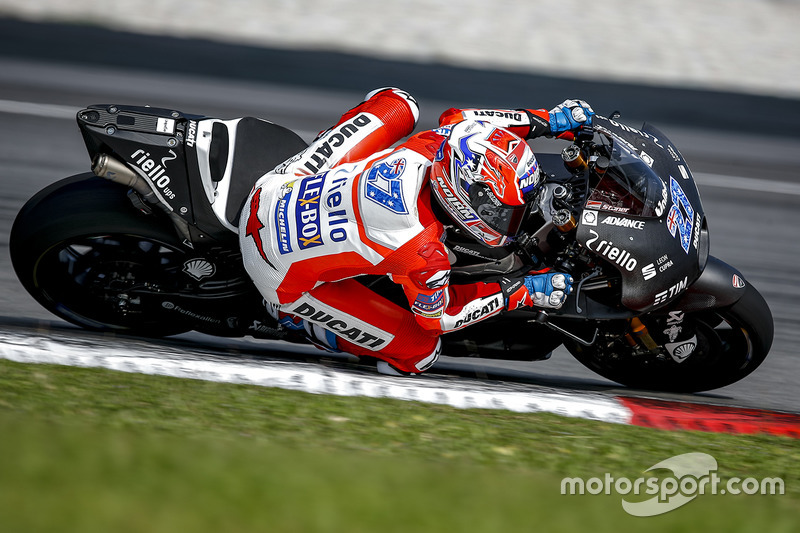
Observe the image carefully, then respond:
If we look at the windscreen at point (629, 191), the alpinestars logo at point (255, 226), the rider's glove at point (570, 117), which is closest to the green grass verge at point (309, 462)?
the alpinestars logo at point (255, 226)

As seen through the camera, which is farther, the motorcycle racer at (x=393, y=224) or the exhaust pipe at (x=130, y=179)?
the exhaust pipe at (x=130, y=179)

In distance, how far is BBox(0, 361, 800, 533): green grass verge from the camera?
9.50 ft

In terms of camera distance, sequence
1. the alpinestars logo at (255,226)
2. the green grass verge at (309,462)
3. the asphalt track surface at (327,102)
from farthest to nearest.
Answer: the asphalt track surface at (327,102)
the alpinestars logo at (255,226)
the green grass verge at (309,462)

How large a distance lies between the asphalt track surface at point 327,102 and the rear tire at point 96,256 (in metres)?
1.39

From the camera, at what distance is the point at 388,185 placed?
375cm

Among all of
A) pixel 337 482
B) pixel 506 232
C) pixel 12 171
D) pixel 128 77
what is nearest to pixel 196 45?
pixel 128 77

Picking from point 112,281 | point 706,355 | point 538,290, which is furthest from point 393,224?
point 706,355

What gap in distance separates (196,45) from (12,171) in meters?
3.21

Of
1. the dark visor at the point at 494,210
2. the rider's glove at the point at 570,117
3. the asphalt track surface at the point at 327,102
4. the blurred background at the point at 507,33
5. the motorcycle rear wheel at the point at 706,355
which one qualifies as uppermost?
the blurred background at the point at 507,33

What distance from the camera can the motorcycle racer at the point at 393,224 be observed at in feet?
11.8

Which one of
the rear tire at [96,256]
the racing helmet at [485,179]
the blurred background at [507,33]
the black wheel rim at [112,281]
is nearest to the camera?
the racing helmet at [485,179]

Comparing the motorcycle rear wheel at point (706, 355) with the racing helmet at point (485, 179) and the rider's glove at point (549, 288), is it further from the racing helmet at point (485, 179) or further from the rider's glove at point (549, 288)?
the racing helmet at point (485, 179)

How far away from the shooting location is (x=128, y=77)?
8.45 m

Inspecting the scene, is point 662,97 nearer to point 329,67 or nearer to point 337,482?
point 329,67
